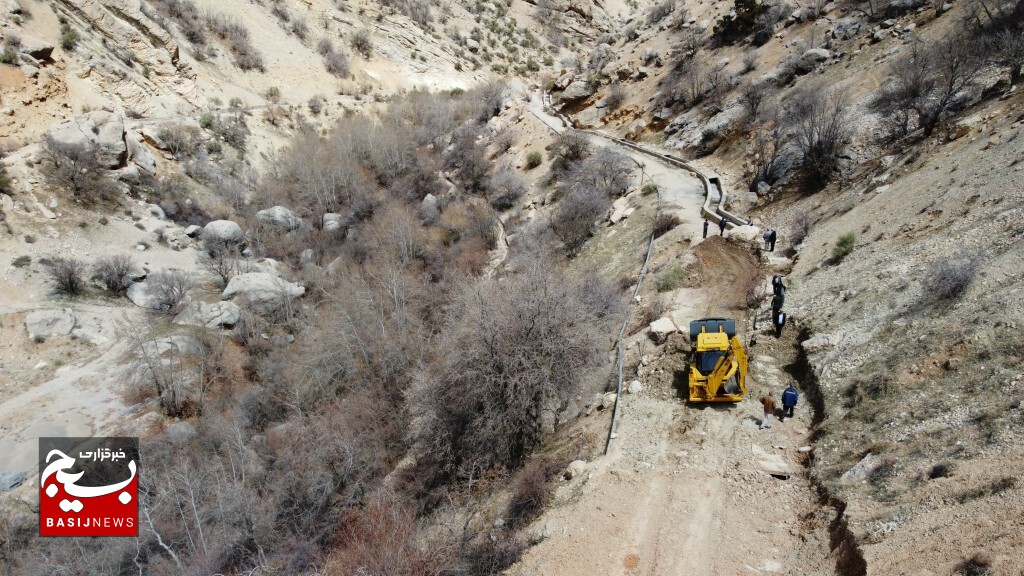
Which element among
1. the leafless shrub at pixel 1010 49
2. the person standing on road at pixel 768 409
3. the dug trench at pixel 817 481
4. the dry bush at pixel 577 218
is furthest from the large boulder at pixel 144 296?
the leafless shrub at pixel 1010 49

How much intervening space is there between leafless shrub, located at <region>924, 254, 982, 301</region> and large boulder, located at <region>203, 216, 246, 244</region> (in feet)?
105

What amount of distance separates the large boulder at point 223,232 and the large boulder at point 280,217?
2.25 metres

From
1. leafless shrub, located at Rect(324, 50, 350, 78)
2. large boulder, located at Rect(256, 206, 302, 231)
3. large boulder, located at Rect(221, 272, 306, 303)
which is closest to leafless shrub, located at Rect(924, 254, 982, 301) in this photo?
large boulder, located at Rect(221, 272, 306, 303)

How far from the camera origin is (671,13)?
52.8 m

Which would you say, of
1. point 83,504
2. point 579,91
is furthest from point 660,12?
→ point 83,504

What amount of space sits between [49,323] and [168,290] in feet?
15.6

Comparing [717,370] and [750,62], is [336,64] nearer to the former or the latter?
[750,62]

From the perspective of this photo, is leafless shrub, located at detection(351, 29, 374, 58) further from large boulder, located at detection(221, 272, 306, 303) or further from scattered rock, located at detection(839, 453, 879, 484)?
scattered rock, located at detection(839, 453, 879, 484)

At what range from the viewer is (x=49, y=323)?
2250 centimetres

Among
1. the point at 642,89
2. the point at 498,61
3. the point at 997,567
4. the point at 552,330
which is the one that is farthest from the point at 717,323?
the point at 498,61

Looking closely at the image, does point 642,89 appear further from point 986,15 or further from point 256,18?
point 256,18

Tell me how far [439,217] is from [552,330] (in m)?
22.3

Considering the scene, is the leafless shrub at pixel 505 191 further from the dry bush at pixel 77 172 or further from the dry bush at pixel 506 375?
the dry bush at pixel 77 172

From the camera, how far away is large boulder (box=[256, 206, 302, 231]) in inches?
1308
